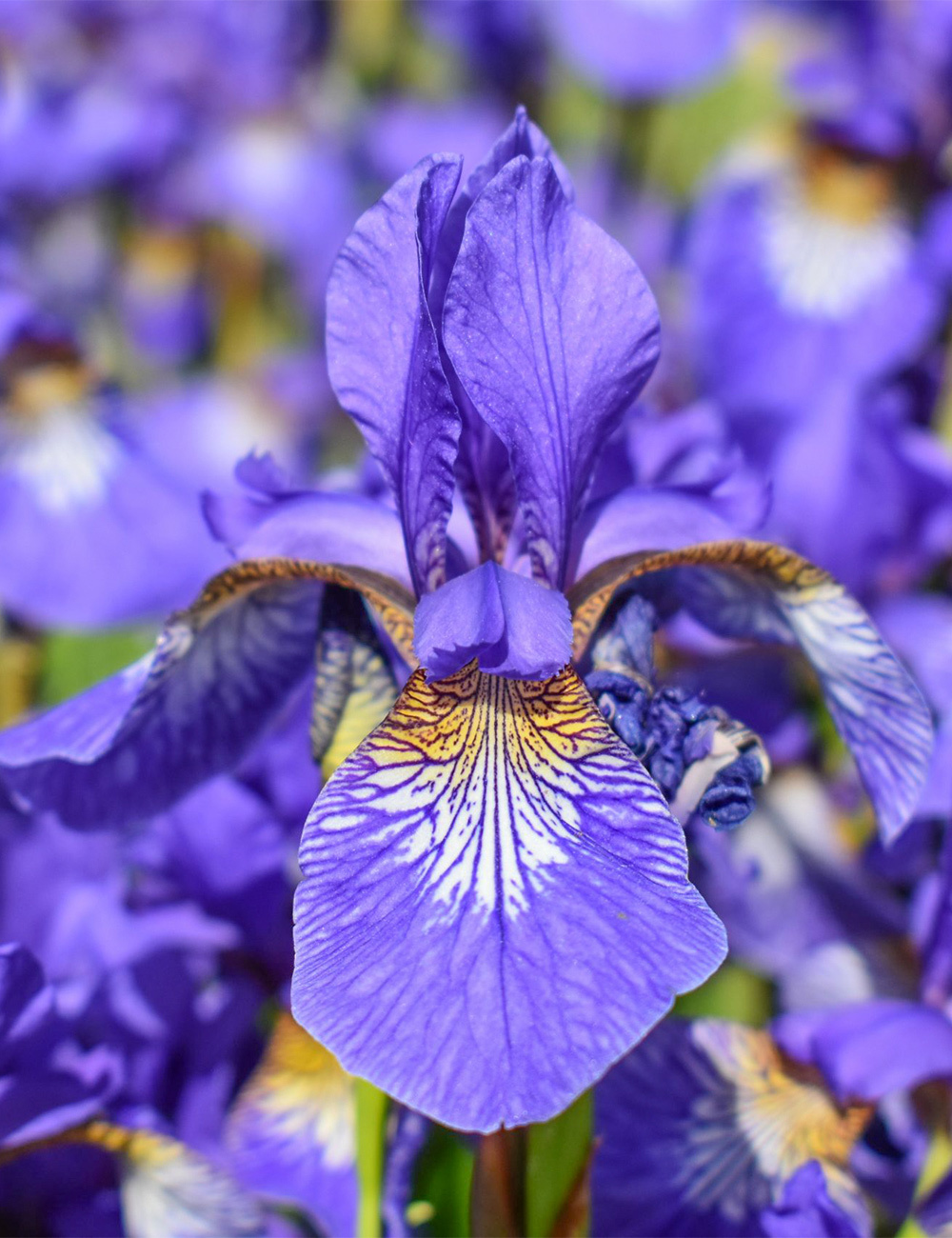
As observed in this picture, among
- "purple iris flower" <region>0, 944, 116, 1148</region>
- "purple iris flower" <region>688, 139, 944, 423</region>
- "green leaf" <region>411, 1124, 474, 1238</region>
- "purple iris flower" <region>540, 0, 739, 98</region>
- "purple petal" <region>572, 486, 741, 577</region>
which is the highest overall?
"purple iris flower" <region>540, 0, 739, 98</region>

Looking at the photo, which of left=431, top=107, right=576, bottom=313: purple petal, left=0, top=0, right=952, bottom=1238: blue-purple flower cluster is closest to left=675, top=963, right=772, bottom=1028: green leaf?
left=0, top=0, right=952, bottom=1238: blue-purple flower cluster

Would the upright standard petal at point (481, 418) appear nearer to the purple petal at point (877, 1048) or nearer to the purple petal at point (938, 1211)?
the purple petal at point (877, 1048)

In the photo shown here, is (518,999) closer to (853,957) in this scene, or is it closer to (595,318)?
(595,318)

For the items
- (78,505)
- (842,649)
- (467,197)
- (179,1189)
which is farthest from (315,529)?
(78,505)

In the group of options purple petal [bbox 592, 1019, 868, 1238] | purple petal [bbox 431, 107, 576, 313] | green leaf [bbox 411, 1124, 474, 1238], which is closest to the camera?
purple petal [bbox 431, 107, 576, 313]

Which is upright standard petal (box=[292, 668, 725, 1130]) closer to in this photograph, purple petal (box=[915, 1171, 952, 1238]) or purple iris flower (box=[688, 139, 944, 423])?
purple petal (box=[915, 1171, 952, 1238])

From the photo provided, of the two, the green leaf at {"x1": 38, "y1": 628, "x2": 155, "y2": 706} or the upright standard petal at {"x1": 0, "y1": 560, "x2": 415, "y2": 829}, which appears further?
the green leaf at {"x1": 38, "y1": 628, "x2": 155, "y2": 706}

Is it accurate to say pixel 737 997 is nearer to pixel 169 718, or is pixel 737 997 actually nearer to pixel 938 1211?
pixel 938 1211

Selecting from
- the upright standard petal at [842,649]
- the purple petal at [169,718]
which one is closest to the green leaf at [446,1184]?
the purple petal at [169,718]
